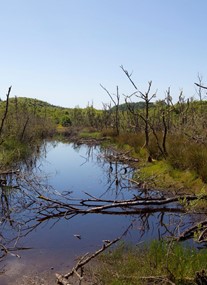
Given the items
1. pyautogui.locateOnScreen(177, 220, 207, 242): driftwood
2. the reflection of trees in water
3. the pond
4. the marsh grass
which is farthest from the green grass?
pyautogui.locateOnScreen(177, 220, 207, 242): driftwood

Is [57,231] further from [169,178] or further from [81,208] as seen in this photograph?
[169,178]

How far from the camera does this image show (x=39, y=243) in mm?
9094

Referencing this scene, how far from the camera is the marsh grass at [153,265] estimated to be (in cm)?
591

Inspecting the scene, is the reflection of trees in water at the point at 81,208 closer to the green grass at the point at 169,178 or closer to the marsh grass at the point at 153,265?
the marsh grass at the point at 153,265

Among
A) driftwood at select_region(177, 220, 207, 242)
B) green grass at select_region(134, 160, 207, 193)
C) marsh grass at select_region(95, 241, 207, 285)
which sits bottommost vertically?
marsh grass at select_region(95, 241, 207, 285)

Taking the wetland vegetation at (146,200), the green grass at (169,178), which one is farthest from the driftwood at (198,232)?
the green grass at (169,178)

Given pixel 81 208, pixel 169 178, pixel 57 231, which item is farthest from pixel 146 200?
pixel 169 178

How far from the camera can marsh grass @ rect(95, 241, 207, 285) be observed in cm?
591

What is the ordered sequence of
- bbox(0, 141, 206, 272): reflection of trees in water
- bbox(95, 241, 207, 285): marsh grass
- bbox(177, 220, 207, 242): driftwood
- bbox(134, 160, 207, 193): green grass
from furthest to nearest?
bbox(134, 160, 207, 193): green grass → bbox(0, 141, 206, 272): reflection of trees in water → bbox(95, 241, 207, 285): marsh grass → bbox(177, 220, 207, 242): driftwood

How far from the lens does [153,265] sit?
6.60 m

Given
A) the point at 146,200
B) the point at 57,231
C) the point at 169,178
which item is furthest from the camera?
the point at 169,178

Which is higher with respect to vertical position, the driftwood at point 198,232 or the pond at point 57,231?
the driftwood at point 198,232

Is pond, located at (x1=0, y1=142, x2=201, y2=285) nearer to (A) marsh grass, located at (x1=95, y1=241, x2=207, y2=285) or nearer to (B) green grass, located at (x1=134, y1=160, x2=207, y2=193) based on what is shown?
(A) marsh grass, located at (x1=95, y1=241, x2=207, y2=285)

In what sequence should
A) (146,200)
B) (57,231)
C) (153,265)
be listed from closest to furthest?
(153,265) → (146,200) → (57,231)
